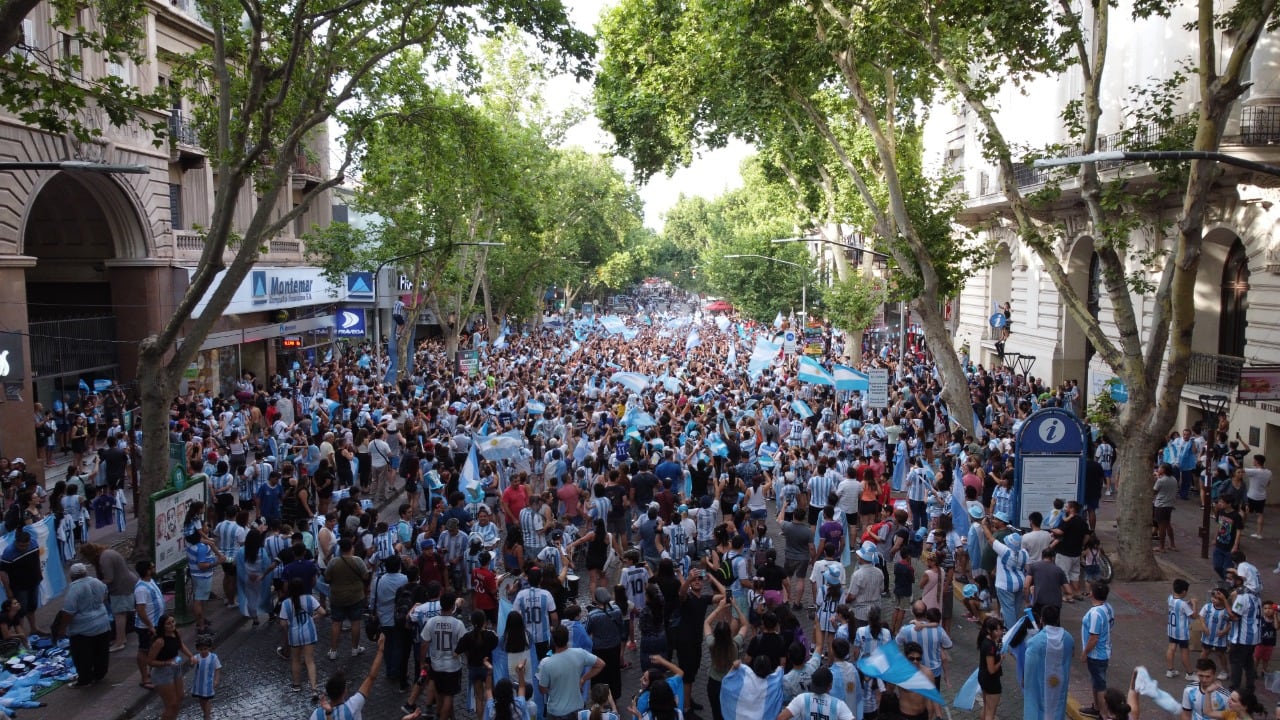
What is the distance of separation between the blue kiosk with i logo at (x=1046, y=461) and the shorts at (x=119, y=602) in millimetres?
11424

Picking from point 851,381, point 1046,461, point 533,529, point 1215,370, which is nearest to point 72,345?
point 533,529

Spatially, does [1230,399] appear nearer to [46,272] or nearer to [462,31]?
[462,31]

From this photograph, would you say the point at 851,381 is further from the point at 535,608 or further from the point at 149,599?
the point at 149,599

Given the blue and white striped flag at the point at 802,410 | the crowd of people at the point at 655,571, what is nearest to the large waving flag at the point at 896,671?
the crowd of people at the point at 655,571

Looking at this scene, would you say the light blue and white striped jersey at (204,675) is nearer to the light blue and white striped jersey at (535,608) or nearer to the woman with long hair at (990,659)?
the light blue and white striped jersey at (535,608)

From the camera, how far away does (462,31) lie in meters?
15.7

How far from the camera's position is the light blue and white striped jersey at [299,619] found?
10.1 meters

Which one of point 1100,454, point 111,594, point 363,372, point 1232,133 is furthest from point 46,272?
point 1232,133

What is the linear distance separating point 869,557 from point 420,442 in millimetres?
9951

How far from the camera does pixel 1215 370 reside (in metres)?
21.1

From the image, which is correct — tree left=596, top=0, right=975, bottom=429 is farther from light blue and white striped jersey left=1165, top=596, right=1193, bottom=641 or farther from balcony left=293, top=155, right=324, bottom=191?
balcony left=293, top=155, right=324, bottom=191

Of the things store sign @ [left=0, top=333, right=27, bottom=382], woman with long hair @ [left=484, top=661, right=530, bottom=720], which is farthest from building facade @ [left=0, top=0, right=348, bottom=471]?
woman with long hair @ [left=484, top=661, right=530, bottom=720]

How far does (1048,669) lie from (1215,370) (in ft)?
50.2

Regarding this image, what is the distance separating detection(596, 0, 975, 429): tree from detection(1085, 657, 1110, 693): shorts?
11.0 metres
